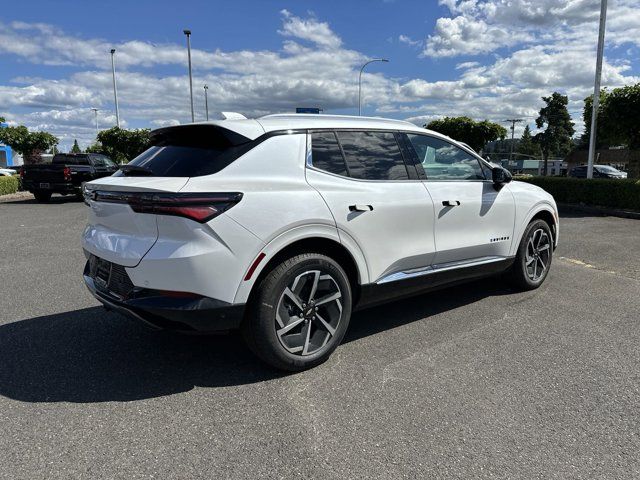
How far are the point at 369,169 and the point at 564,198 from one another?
13872 mm

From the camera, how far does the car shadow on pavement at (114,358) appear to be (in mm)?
3137

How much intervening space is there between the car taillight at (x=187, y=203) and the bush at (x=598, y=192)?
1346 centimetres

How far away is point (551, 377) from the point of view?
3307 millimetres

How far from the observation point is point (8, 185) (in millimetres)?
19359

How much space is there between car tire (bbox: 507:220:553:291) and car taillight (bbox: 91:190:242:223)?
11.3 ft

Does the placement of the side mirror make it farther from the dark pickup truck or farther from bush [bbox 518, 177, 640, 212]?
the dark pickup truck

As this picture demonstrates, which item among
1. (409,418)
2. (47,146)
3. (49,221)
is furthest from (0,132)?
(409,418)

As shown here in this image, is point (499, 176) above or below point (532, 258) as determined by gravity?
above

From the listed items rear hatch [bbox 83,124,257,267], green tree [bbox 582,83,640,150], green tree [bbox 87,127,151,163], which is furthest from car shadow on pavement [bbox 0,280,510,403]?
green tree [bbox 87,127,151,163]

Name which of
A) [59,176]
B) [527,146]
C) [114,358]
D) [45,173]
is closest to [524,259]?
[114,358]

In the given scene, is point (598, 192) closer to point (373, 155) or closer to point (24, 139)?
point (373, 155)

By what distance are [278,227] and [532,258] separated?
3.42m

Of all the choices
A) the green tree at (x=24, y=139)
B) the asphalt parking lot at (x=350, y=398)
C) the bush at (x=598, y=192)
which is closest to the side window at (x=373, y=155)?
the asphalt parking lot at (x=350, y=398)

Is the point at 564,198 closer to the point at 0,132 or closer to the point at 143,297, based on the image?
the point at 143,297
